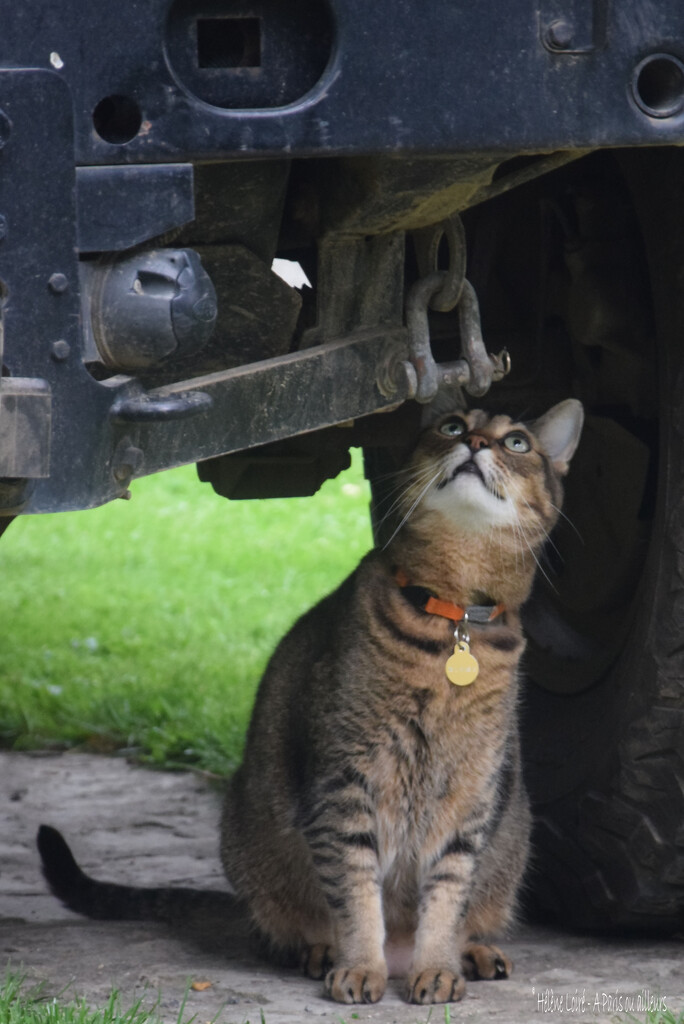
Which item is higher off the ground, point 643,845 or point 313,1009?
point 643,845

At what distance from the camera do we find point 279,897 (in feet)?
9.72

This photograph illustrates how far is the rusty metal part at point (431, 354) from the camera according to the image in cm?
229

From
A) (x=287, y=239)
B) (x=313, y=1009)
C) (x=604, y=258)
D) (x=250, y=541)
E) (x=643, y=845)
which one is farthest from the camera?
(x=250, y=541)

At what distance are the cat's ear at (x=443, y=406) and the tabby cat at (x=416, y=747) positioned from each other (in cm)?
2

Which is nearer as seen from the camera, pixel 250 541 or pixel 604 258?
pixel 604 258

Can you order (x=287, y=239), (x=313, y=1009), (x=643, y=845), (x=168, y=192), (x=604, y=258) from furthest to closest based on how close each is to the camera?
(x=604, y=258) → (x=643, y=845) → (x=313, y=1009) → (x=287, y=239) → (x=168, y=192)

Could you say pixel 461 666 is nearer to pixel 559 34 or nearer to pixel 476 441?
pixel 476 441

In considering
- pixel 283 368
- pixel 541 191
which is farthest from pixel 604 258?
pixel 283 368

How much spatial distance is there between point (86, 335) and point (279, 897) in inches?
63.9

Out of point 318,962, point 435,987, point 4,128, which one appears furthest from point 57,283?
point 318,962

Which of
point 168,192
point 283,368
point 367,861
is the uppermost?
point 168,192

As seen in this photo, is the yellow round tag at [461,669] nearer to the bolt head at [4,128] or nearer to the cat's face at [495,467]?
the cat's face at [495,467]

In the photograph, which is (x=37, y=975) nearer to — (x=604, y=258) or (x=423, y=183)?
(x=423, y=183)

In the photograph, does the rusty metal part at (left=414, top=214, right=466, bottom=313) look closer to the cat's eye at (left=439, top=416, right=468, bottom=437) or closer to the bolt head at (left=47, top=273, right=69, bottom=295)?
the cat's eye at (left=439, top=416, right=468, bottom=437)
